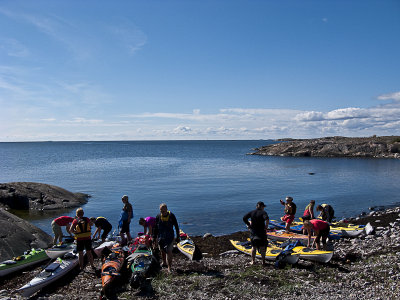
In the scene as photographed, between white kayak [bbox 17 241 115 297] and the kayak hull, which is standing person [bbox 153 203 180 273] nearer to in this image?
white kayak [bbox 17 241 115 297]

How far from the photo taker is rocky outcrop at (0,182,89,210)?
28797 mm

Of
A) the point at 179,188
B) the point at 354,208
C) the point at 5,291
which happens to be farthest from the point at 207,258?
the point at 179,188

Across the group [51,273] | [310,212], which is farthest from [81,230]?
[310,212]

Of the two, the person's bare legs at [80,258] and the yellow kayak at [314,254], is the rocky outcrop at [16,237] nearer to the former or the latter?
the person's bare legs at [80,258]

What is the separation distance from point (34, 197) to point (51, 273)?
827 inches

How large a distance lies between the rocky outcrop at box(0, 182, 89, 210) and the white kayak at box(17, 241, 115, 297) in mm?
17826

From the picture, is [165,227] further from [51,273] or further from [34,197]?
[34,197]

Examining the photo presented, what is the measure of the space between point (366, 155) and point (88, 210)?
73521 mm

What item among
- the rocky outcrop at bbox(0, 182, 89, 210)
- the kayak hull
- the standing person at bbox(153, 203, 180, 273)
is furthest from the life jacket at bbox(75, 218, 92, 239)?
the rocky outcrop at bbox(0, 182, 89, 210)

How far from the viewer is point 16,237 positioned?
1562 centimetres

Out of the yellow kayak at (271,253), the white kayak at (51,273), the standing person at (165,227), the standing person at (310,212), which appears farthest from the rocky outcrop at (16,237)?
the standing person at (310,212)

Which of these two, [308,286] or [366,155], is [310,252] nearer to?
[308,286]

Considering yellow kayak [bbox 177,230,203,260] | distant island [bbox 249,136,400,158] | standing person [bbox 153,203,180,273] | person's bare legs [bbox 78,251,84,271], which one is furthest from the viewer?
distant island [bbox 249,136,400,158]

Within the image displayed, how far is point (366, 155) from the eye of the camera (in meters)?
80.0
